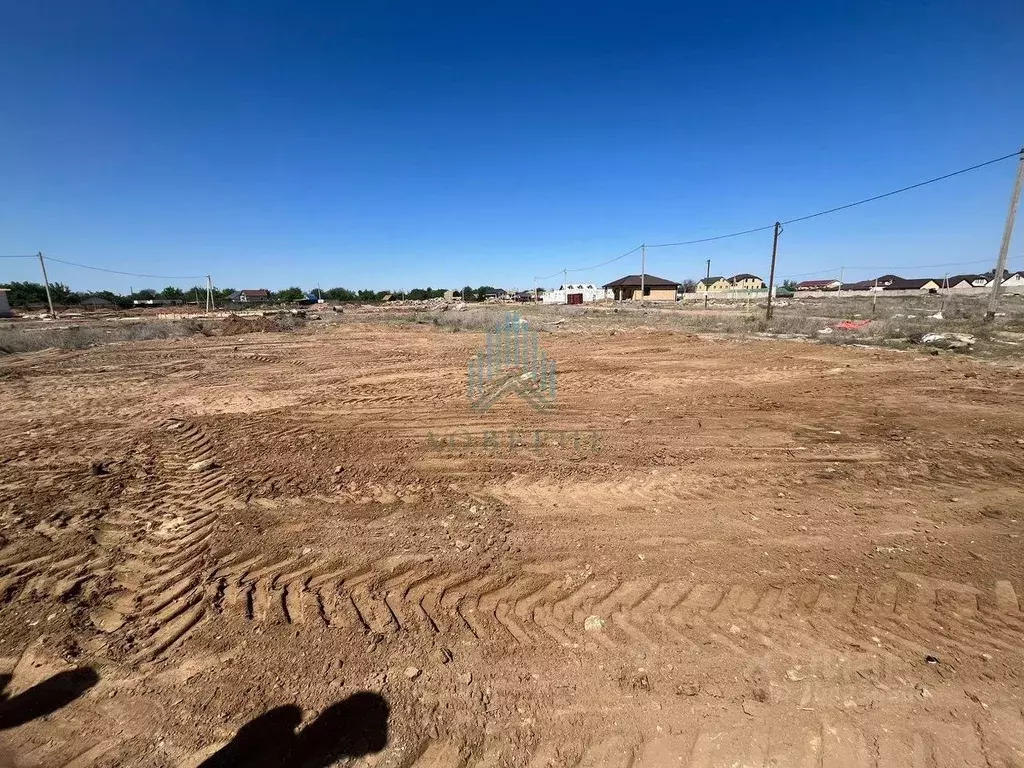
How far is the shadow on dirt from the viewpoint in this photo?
2.05m

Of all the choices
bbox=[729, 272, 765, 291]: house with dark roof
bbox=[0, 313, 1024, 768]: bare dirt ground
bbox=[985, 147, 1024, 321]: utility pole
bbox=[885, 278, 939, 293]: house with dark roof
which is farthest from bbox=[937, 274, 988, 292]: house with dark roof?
bbox=[0, 313, 1024, 768]: bare dirt ground

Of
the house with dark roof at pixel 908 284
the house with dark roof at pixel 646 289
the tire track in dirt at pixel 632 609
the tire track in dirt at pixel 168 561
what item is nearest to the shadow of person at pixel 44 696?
the tire track in dirt at pixel 168 561

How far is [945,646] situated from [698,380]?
25.1 feet

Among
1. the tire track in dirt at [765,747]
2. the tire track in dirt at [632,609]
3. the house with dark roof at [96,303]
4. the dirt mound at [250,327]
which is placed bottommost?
the tire track in dirt at [765,747]

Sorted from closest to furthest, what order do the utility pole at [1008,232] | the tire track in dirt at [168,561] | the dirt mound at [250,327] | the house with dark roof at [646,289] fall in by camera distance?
1. the tire track in dirt at [168,561]
2. the utility pole at [1008,232]
3. the dirt mound at [250,327]
4. the house with dark roof at [646,289]

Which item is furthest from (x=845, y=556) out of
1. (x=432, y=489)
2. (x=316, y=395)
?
(x=316, y=395)

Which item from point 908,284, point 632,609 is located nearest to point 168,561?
point 632,609

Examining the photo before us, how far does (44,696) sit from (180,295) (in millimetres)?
85848

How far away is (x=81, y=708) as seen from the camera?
7.61 feet

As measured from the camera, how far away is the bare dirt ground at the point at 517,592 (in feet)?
7.16

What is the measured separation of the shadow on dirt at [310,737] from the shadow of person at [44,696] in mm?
1042

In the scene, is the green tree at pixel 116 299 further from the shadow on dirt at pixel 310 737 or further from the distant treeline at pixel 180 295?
the shadow on dirt at pixel 310 737

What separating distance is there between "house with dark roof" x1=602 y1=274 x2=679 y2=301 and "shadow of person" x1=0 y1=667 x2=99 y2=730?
65596 mm

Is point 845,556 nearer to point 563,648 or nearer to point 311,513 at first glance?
point 563,648
